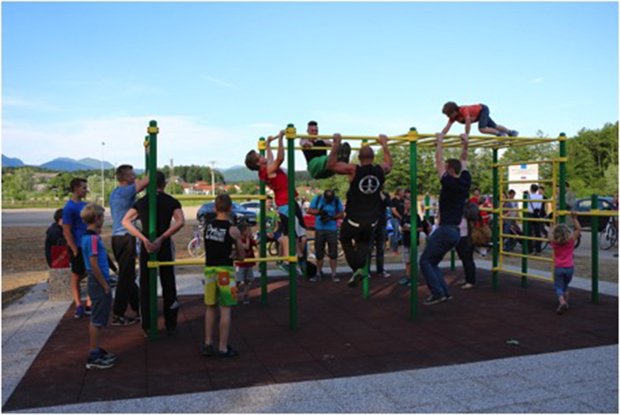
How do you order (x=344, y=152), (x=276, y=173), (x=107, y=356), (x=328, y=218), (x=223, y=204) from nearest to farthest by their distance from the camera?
(x=107, y=356) → (x=223, y=204) → (x=344, y=152) → (x=276, y=173) → (x=328, y=218)

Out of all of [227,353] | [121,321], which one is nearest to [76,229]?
[121,321]

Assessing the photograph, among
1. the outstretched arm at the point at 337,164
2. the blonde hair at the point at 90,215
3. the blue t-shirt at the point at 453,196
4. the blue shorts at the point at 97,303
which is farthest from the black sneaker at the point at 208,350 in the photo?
the blue t-shirt at the point at 453,196

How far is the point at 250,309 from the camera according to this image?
7266 millimetres

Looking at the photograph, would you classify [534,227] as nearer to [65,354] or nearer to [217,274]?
[217,274]

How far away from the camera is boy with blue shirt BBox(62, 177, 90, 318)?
6.69 metres

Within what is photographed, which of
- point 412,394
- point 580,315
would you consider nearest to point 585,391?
A: point 412,394

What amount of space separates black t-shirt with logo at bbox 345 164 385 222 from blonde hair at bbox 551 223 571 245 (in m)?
2.28

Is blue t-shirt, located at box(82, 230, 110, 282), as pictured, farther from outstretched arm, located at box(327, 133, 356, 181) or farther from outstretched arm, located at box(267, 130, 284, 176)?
outstretched arm, located at box(327, 133, 356, 181)

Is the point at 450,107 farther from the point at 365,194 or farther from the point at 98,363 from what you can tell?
the point at 98,363

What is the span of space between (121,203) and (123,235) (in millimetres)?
361

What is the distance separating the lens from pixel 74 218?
6.75 metres

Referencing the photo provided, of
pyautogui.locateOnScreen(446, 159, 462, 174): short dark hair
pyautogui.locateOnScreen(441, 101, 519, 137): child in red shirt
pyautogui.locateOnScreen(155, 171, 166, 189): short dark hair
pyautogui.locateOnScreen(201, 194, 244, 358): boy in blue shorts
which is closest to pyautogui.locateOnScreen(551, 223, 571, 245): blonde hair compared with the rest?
pyautogui.locateOnScreen(446, 159, 462, 174): short dark hair

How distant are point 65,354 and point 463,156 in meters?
4.92

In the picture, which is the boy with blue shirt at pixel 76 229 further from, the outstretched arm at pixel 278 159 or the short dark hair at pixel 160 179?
the outstretched arm at pixel 278 159
